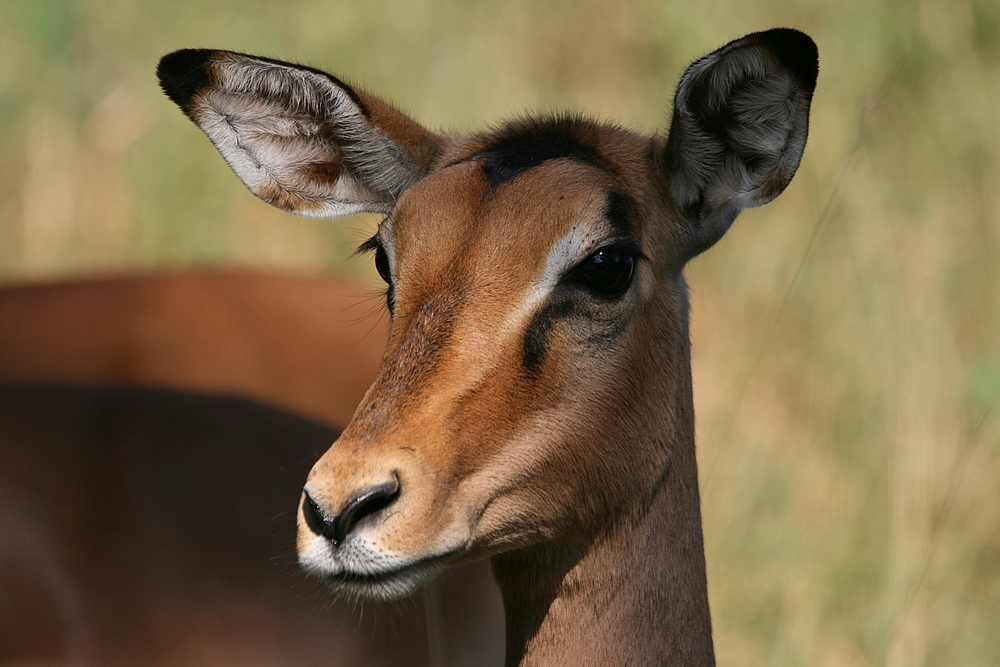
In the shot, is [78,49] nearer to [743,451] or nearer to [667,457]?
[743,451]

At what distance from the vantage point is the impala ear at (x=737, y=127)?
3.03 metres

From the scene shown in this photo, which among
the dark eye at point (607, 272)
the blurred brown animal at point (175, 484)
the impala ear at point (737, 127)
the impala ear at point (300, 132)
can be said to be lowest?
the blurred brown animal at point (175, 484)

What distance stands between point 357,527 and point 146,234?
6218 millimetres

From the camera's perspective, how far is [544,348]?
2887 millimetres

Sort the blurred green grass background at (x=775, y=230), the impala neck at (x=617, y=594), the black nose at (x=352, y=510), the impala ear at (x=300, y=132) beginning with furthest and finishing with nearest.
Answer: the blurred green grass background at (x=775, y=230), the impala ear at (x=300, y=132), the impala neck at (x=617, y=594), the black nose at (x=352, y=510)

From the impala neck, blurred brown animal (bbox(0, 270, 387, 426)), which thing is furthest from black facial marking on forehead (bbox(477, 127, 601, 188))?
blurred brown animal (bbox(0, 270, 387, 426))

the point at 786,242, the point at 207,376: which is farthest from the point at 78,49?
the point at 786,242

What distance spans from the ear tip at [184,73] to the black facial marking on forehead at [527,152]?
0.90 metres

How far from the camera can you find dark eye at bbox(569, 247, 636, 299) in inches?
116

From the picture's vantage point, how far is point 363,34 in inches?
371

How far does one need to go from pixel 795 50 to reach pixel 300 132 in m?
1.64

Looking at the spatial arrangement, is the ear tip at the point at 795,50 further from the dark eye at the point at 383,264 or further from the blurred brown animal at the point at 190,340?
the blurred brown animal at the point at 190,340

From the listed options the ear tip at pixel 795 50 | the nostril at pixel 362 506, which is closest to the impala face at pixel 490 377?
the nostril at pixel 362 506

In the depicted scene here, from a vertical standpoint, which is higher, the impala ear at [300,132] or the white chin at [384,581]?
the impala ear at [300,132]
